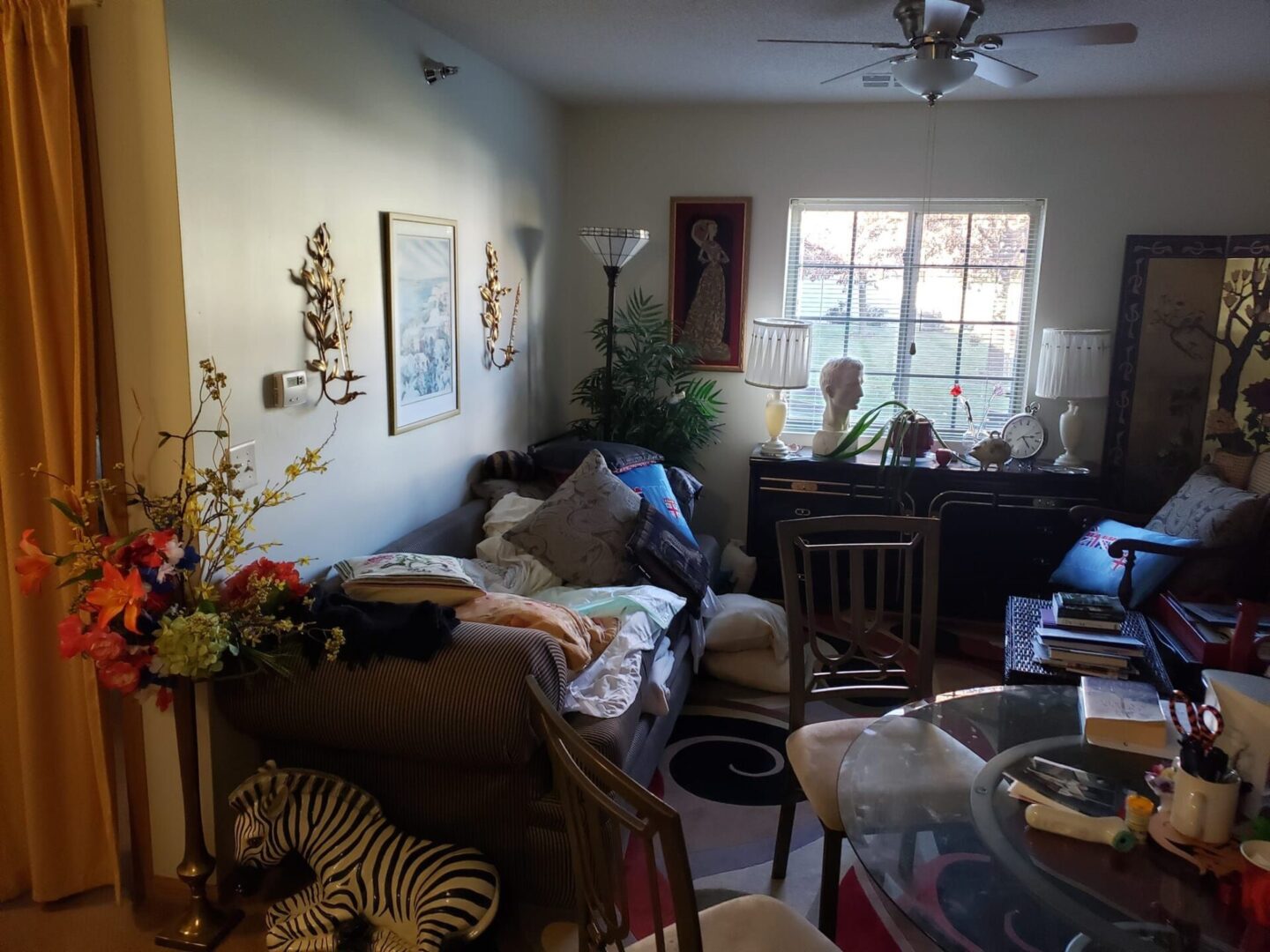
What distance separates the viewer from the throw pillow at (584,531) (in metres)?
3.32

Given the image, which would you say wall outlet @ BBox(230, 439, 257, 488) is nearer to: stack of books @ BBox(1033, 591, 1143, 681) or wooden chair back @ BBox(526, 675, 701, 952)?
wooden chair back @ BBox(526, 675, 701, 952)

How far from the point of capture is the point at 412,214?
318 cm

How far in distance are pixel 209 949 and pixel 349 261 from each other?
187cm

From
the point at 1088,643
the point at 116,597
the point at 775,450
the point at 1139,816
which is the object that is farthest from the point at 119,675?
the point at 775,450

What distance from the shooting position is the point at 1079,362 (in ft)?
13.8

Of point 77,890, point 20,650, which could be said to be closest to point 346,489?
point 20,650

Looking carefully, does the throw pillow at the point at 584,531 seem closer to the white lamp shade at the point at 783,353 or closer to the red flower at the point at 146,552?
the white lamp shade at the point at 783,353

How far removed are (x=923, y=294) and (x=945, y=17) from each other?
2.23m

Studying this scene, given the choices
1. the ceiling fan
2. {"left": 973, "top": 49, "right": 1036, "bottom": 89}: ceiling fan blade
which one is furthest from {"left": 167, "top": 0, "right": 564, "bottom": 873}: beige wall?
{"left": 973, "top": 49, "right": 1036, "bottom": 89}: ceiling fan blade

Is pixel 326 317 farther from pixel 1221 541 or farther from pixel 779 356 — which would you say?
pixel 1221 541

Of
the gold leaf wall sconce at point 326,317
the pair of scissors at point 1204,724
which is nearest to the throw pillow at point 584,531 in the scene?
the gold leaf wall sconce at point 326,317

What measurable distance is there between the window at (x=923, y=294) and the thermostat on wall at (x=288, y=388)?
2822mm

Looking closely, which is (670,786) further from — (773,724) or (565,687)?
(565,687)

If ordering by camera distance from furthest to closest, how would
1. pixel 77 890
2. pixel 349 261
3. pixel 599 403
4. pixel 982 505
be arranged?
pixel 599 403, pixel 982 505, pixel 349 261, pixel 77 890
